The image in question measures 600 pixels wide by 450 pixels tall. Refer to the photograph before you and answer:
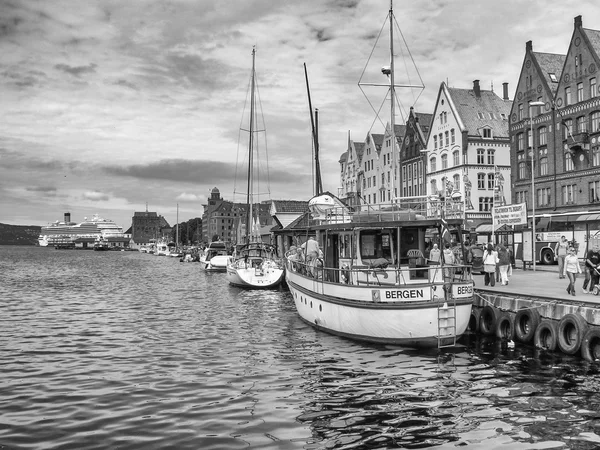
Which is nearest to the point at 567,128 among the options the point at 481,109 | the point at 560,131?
the point at 560,131

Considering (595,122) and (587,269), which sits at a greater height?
(595,122)

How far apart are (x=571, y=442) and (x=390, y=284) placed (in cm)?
899

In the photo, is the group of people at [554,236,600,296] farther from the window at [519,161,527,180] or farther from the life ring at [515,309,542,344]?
the window at [519,161,527,180]

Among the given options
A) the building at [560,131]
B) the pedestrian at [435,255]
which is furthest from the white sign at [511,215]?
the building at [560,131]

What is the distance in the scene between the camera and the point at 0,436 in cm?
1152

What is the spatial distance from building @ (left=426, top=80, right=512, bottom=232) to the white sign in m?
36.0

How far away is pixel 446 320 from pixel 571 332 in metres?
3.94

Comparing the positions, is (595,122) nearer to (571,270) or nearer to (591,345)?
(571,270)

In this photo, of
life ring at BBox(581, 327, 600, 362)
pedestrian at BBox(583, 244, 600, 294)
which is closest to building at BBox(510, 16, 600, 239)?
pedestrian at BBox(583, 244, 600, 294)

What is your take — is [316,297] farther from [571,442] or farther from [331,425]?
[571,442]

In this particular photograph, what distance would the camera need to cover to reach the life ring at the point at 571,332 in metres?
17.7

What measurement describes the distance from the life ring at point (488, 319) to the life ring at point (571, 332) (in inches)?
155

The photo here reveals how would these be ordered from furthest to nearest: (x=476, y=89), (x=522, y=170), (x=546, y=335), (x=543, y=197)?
1. (x=476, y=89)
2. (x=522, y=170)
3. (x=543, y=197)
4. (x=546, y=335)

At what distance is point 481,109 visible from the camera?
7725cm
